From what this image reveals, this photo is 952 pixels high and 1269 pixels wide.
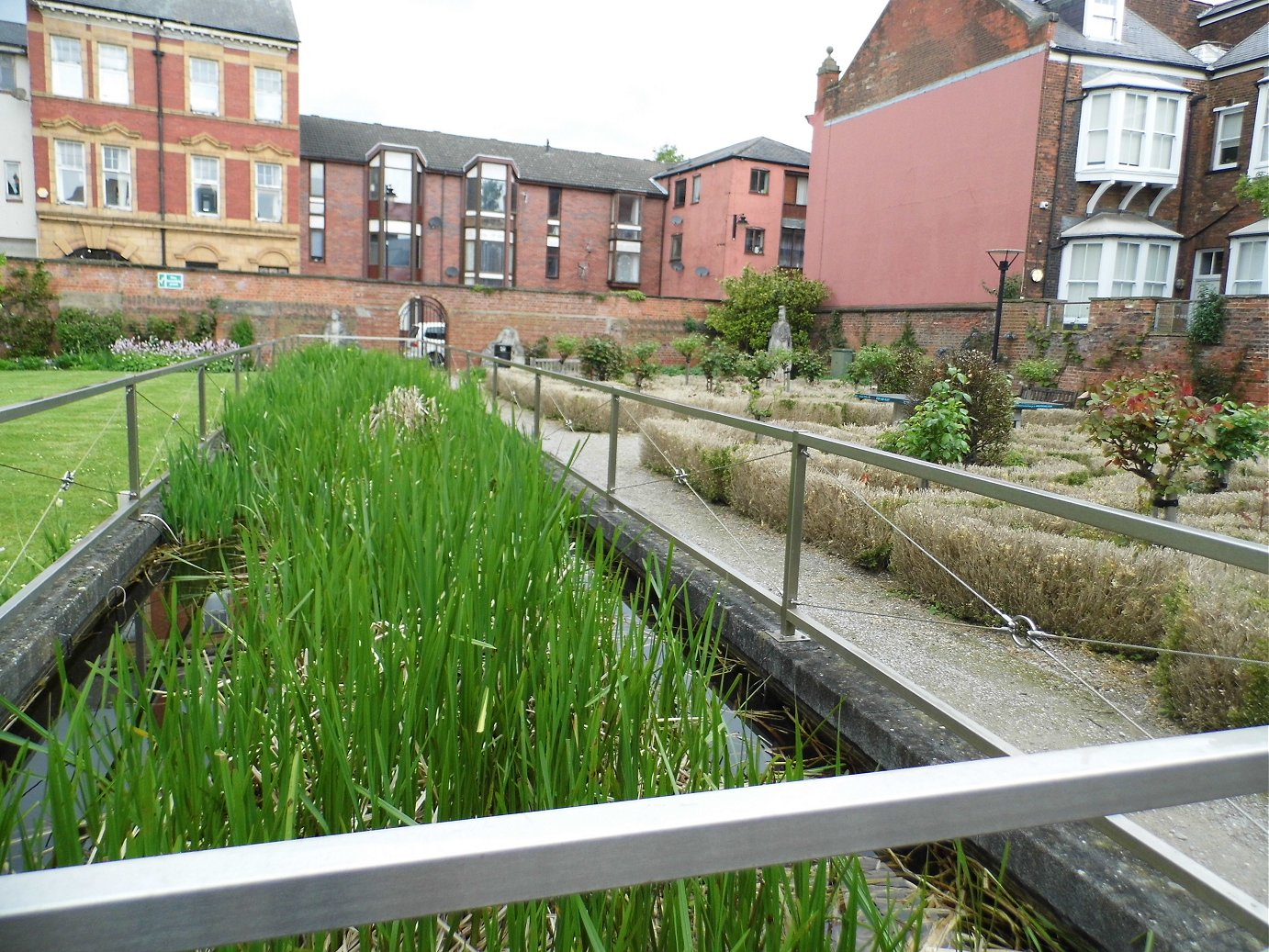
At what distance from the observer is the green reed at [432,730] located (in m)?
1.66

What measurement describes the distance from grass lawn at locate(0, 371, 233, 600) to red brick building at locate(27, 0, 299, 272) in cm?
2126

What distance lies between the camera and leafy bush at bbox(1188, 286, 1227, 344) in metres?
18.1

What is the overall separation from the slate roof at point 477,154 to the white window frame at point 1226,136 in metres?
23.4

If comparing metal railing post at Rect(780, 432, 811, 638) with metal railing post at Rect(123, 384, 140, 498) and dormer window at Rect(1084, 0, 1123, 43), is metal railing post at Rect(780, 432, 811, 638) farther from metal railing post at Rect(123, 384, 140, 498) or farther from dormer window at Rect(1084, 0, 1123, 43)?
dormer window at Rect(1084, 0, 1123, 43)

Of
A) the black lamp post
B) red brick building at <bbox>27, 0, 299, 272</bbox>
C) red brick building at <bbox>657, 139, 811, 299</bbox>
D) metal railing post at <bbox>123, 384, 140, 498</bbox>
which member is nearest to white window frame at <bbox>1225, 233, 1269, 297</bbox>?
the black lamp post

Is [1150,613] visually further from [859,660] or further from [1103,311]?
[1103,311]

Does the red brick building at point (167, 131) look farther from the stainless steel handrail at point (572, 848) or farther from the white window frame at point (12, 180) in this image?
the stainless steel handrail at point (572, 848)

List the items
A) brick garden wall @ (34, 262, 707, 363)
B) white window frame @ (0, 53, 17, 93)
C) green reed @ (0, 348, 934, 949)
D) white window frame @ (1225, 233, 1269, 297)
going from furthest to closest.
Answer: white window frame @ (0, 53, 17, 93), brick garden wall @ (34, 262, 707, 363), white window frame @ (1225, 233, 1269, 297), green reed @ (0, 348, 934, 949)

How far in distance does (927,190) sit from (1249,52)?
7831mm

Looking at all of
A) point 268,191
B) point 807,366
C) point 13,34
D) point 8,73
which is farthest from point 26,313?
point 807,366

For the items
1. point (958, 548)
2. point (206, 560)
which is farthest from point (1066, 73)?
point (206, 560)

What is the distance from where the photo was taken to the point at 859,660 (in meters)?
3.38

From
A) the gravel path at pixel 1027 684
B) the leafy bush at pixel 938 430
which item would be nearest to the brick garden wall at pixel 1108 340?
the leafy bush at pixel 938 430

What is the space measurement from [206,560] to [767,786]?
16.9ft
